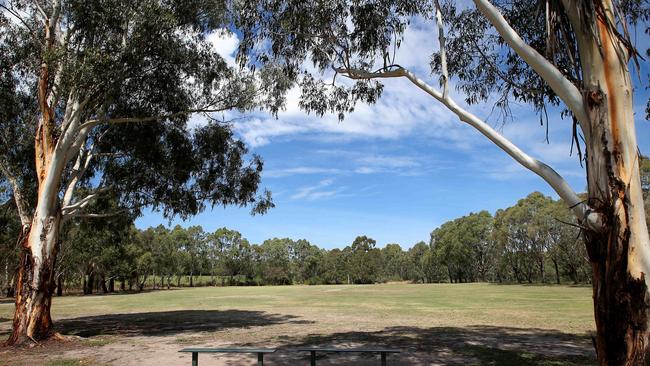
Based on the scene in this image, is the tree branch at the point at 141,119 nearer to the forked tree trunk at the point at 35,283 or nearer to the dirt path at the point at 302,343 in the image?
the forked tree trunk at the point at 35,283

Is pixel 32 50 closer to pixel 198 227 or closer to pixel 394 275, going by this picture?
pixel 198 227

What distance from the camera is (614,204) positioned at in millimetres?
5559

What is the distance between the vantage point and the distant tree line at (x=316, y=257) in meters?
47.4

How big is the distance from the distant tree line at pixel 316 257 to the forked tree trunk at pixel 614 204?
19.8 m

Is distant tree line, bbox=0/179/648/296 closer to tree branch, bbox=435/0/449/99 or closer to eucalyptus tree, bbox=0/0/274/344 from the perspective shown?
eucalyptus tree, bbox=0/0/274/344

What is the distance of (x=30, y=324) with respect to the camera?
40.9ft

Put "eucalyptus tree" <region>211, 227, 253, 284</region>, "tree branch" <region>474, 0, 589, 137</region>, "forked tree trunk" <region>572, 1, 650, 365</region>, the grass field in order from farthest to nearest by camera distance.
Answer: "eucalyptus tree" <region>211, 227, 253, 284</region>
the grass field
"tree branch" <region>474, 0, 589, 137</region>
"forked tree trunk" <region>572, 1, 650, 365</region>

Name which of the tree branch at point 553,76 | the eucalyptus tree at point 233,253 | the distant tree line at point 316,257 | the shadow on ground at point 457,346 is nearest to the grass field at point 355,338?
the shadow on ground at point 457,346

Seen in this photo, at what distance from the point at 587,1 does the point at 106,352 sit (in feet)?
38.3

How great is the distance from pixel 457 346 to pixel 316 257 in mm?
93636

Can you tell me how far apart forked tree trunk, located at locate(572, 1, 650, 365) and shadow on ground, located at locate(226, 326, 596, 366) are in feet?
14.2

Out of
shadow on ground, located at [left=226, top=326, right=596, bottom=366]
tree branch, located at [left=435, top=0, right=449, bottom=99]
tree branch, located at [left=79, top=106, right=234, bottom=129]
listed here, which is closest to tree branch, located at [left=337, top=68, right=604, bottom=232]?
tree branch, located at [left=435, top=0, right=449, bottom=99]

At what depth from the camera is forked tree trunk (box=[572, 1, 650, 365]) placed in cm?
524

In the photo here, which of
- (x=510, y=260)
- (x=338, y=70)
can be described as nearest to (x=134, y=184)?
(x=338, y=70)
